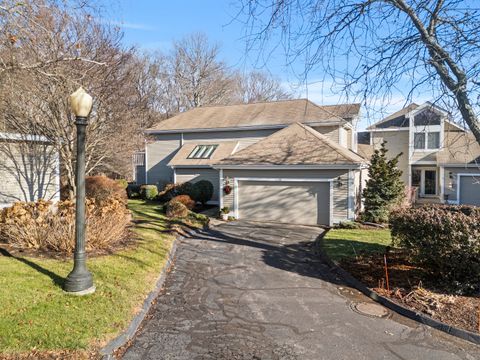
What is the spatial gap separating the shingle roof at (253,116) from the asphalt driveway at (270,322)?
1343cm

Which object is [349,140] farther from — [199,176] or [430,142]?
[199,176]

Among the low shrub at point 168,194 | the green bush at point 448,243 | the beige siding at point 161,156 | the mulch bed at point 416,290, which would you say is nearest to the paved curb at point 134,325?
the mulch bed at point 416,290

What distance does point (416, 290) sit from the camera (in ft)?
21.4

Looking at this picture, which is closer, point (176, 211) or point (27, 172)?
point (27, 172)

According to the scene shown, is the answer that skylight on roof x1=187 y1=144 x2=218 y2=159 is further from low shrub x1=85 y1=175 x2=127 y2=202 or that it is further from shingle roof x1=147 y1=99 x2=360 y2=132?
low shrub x1=85 y1=175 x2=127 y2=202

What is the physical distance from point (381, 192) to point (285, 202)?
441 cm

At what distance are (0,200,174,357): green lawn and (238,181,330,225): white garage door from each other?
817 centimetres

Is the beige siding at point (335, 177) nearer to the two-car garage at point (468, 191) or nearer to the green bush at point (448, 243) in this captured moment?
Answer: the green bush at point (448, 243)

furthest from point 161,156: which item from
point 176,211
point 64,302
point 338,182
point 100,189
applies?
point 64,302

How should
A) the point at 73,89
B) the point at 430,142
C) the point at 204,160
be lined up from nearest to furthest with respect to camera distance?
the point at 73,89 → the point at 204,160 → the point at 430,142

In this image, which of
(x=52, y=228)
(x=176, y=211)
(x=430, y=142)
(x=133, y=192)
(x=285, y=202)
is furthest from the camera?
(x=133, y=192)

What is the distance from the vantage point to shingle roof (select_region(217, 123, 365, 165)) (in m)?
15.1

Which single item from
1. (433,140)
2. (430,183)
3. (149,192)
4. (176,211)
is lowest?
(176,211)

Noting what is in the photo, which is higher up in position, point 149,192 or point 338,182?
point 338,182
